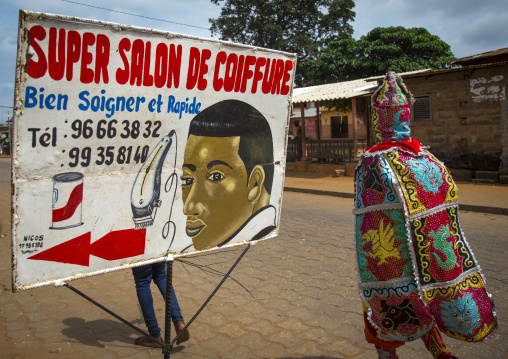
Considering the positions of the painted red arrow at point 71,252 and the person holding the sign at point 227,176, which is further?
the person holding the sign at point 227,176

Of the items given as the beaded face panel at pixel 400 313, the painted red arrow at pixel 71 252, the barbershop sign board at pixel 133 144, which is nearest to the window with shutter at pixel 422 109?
the barbershop sign board at pixel 133 144

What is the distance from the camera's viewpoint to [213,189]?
101 inches

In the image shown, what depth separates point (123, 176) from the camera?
2199 millimetres

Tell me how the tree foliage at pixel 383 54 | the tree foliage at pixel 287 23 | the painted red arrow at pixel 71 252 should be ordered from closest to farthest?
the painted red arrow at pixel 71 252 → the tree foliage at pixel 383 54 → the tree foliage at pixel 287 23

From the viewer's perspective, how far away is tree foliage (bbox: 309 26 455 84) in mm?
21125

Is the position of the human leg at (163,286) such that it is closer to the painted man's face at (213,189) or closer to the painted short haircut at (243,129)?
the painted man's face at (213,189)

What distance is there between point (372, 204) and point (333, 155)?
1440cm

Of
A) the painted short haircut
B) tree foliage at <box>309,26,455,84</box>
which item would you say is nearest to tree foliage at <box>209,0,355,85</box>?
tree foliage at <box>309,26,455,84</box>

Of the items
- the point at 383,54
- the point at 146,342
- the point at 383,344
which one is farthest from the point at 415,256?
the point at 383,54

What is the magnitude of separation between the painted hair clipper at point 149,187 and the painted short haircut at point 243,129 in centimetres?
21

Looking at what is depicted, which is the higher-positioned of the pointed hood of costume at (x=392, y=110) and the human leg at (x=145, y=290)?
the pointed hood of costume at (x=392, y=110)

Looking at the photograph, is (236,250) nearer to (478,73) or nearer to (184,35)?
(184,35)

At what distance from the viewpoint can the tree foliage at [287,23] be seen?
102 ft

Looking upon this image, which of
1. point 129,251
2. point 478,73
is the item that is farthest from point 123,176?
point 478,73
